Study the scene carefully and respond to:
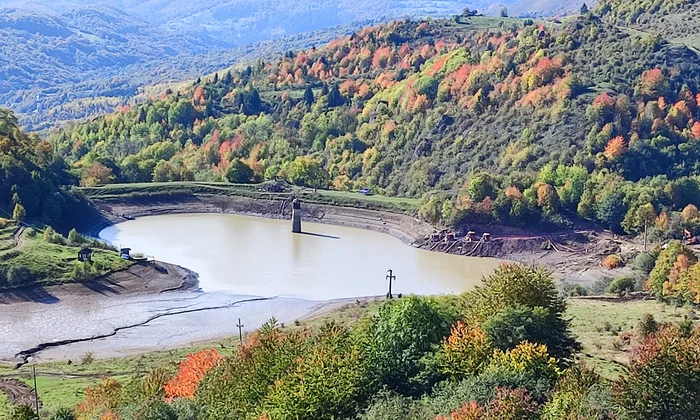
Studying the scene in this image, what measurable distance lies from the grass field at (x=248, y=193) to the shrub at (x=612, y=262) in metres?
22.2

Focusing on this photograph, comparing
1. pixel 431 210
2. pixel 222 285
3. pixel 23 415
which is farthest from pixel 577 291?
pixel 23 415

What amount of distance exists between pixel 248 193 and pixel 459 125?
24.3 m

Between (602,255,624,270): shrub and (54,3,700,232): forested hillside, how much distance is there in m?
6.95

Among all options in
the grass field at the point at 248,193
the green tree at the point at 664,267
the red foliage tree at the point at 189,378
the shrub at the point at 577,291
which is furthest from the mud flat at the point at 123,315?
the grass field at the point at 248,193

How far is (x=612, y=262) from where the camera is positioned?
74.2 metres

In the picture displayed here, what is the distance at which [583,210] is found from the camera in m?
84.4

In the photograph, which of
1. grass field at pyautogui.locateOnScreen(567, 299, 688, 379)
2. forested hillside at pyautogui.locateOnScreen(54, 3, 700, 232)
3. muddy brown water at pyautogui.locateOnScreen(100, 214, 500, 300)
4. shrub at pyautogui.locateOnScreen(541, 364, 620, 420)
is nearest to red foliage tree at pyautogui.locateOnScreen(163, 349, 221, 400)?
shrub at pyautogui.locateOnScreen(541, 364, 620, 420)

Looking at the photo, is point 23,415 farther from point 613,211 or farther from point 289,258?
point 613,211

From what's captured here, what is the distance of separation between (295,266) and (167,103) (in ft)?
203

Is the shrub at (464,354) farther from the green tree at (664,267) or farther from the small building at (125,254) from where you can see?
the small building at (125,254)

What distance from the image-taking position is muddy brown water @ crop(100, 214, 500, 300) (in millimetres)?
69188

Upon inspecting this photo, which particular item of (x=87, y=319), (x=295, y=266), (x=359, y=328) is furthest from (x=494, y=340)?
(x=295, y=266)

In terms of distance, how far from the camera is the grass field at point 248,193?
94.8m

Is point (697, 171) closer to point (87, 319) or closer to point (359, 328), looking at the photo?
point (87, 319)
